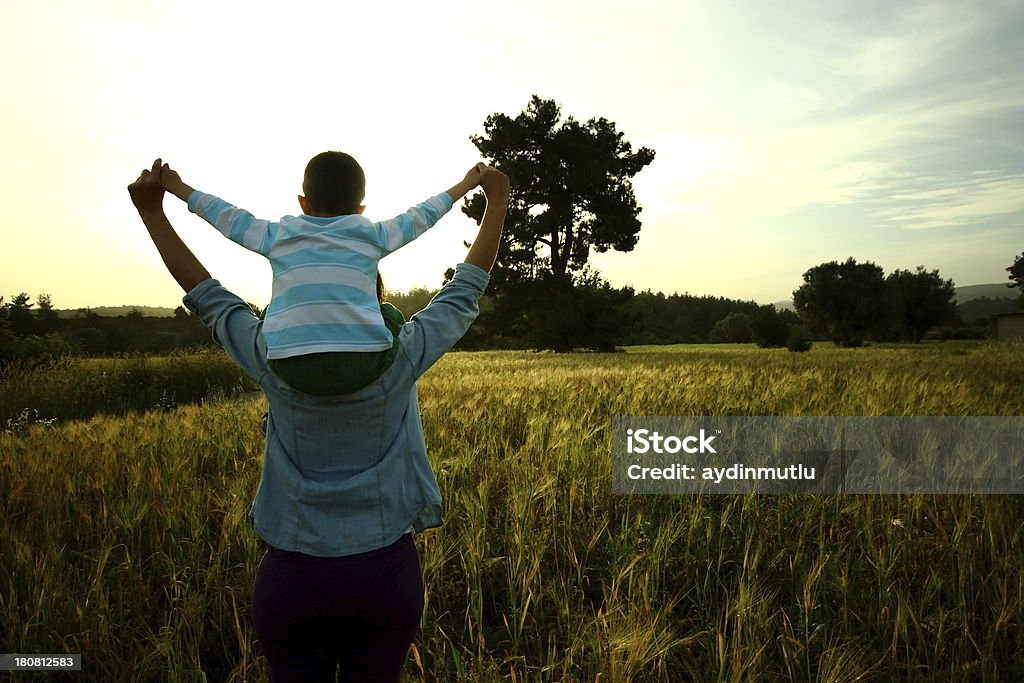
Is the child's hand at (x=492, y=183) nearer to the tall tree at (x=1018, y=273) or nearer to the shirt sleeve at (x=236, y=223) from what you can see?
the shirt sleeve at (x=236, y=223)

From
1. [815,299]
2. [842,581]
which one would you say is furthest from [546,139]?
[815,299]

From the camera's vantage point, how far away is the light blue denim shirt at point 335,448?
1334mm

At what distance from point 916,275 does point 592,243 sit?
1986 inches

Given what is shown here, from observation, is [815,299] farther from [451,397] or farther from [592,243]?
[451,397]

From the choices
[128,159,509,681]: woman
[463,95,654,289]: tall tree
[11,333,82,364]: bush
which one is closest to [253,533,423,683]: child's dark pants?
[128,159,509,681]: woman

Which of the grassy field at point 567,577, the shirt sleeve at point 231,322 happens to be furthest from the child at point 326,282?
the grassy field at point 567,577

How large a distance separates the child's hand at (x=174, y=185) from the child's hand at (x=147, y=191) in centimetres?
1

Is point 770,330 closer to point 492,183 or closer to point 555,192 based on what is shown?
point 555,192

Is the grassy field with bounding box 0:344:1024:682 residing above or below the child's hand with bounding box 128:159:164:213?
below

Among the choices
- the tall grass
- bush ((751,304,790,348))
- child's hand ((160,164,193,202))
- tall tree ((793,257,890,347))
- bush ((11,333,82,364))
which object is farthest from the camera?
tall tree ((793,257,890,347))

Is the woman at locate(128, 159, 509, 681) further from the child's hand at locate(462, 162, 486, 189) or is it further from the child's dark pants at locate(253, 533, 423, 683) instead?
the child's hand at locate(462, 162, 486, 189)

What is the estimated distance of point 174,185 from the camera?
4.91 feet

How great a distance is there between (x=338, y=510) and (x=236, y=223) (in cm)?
69

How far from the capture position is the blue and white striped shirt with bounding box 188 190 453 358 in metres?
1.21
